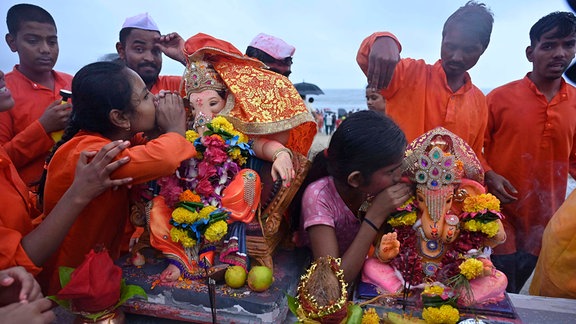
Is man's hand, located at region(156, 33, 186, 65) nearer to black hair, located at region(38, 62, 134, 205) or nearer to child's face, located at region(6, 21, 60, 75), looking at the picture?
child's face, located at region(6, 21, 60, 75)

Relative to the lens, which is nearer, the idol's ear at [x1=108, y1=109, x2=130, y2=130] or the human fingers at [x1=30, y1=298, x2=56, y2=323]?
the human fingers at [x1=30, y1=298, x2=56, y2=323]

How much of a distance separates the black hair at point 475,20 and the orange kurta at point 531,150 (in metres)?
0.77

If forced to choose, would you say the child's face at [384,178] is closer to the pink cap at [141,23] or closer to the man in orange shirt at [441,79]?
the man in orange shirt at [441,79]

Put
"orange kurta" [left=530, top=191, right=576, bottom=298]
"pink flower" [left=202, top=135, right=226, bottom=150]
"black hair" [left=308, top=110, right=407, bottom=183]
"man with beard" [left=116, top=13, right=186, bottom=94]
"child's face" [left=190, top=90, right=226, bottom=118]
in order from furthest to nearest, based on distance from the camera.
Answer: "man with beard" [left=116, top=13, right=186, bottom=94] → "child's face" [left=190, top=90, right=226, bottom=118] → "orange kurta" [left=530, top=191, right=576, bottom=298] → "pink flower" [left=202, top=135, right=226, bottom=150] → "black hair" [left=308, top=110, right=407, bottom=183]

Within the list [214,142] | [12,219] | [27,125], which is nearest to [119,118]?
[214,142]

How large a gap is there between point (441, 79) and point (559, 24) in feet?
3.38

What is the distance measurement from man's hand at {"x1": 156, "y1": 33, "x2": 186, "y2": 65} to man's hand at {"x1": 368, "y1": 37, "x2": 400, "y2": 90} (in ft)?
5.68

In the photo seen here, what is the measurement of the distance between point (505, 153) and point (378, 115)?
1.92m

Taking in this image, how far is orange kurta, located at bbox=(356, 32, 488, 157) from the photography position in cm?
297

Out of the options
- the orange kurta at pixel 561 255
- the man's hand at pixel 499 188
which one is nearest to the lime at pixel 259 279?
the man's hand at pixel 499 188

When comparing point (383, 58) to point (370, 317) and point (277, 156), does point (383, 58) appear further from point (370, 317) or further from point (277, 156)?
point (370, 317)

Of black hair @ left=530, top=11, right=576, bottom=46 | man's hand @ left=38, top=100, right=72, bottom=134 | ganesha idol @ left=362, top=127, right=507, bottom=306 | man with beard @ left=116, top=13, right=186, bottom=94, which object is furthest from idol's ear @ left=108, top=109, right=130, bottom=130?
black hair @ left=530, top=11, right=576, bottom=46

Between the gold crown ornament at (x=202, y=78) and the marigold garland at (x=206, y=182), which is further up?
the gold crown ornament at (x=202, y=78)

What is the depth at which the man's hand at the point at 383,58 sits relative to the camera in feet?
8.87
